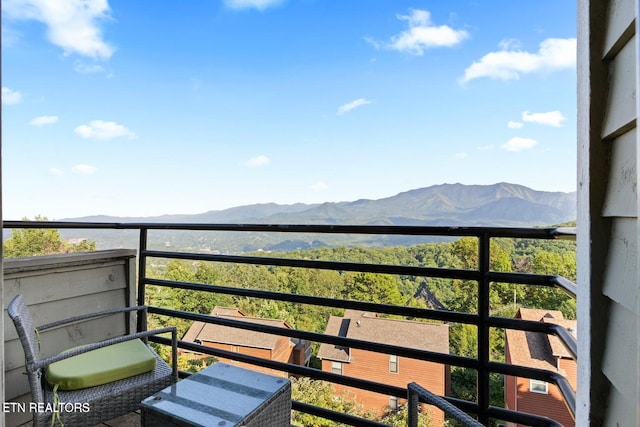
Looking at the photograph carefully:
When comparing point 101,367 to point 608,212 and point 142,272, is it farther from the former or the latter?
point 608,212

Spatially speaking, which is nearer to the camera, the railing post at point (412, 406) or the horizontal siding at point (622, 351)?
the horizontal siding at point (622, 351)

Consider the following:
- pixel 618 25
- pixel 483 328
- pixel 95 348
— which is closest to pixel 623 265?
pixel 618 25

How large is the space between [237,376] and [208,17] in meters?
17.3

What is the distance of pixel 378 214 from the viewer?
14625mm

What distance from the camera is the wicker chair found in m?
1.34

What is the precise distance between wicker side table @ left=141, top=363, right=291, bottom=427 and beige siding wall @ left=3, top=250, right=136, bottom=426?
1.09m

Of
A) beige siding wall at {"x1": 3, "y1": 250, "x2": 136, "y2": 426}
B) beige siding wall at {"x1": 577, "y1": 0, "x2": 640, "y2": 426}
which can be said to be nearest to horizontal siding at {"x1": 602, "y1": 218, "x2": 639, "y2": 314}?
beige siding wall at {"x1": 577, "y1": 0, "x2": 640, "y2": 426}

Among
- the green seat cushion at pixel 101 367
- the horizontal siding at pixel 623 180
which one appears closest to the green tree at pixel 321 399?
the green seat cushion at pixel 101 367

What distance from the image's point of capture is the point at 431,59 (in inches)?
693

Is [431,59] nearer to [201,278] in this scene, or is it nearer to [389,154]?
[389,154]

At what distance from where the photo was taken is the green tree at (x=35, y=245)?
195 cm

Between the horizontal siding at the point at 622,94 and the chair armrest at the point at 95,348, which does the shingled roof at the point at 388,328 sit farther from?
the horizontal siding at the point at 622,94

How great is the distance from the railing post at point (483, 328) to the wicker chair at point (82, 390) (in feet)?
4.71

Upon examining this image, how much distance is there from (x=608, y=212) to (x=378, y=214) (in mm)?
14237
